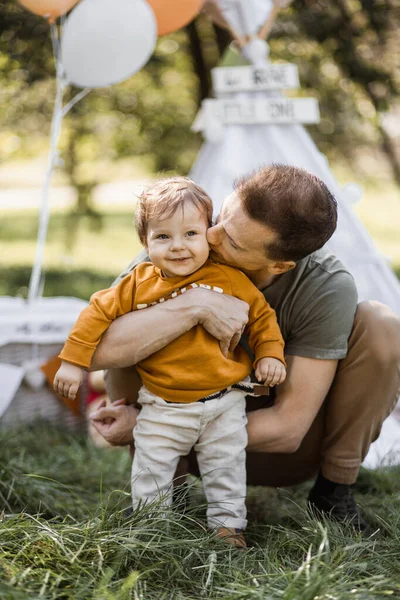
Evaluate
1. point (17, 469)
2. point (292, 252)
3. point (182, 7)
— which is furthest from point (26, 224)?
point (292, 252)

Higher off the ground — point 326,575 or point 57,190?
point 326,575

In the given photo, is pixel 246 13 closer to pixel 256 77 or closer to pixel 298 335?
pixel 256 77

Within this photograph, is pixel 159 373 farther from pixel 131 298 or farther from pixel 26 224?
pixel 26 224

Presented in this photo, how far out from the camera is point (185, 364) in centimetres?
178

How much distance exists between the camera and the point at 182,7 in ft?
10.4

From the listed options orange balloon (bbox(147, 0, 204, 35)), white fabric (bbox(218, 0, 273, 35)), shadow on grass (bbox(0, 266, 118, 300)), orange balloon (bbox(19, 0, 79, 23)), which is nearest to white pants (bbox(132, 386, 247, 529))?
orange balloon (bbox(19, 0, 79, 23))

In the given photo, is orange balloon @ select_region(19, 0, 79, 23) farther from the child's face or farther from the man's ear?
the man's ear

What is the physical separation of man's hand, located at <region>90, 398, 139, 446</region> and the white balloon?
62.6 inches

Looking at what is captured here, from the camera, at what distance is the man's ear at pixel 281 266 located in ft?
5.82

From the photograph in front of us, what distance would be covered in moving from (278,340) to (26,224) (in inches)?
310

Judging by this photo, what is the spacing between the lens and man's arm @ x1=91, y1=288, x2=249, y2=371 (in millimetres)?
1752

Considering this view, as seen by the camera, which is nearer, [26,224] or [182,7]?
[182,7]

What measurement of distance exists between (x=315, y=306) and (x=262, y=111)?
1746mm

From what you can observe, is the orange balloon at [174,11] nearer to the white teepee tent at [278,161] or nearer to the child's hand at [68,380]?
the white teepee tent at [278,161]
